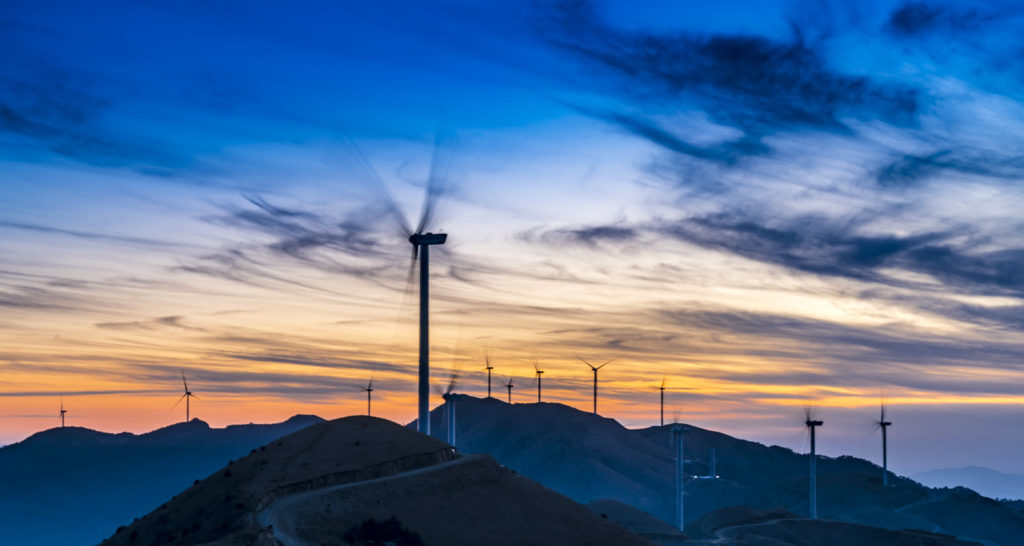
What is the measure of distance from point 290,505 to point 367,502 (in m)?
10.5

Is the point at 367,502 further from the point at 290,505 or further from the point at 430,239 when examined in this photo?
the point at 430,239

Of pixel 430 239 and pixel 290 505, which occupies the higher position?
pixel 430 239

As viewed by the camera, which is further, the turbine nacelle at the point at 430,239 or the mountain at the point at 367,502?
the turbine nacelle at the point at 430,239

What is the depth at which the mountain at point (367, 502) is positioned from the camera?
125 meters

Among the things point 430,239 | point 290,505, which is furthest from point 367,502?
point 430,239

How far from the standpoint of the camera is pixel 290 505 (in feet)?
421

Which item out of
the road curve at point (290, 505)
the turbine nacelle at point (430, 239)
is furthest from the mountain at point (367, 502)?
the turbine nacelle at point (430, 239)

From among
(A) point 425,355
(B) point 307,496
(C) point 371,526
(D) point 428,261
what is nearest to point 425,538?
(C) point 371,526

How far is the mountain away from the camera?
125 metres

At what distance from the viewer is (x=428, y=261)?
6964 inches

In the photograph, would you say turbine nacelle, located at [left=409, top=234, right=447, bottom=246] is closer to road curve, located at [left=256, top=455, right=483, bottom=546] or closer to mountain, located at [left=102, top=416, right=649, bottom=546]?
mountain, located at [left=102, top=416, right=649, bottom=546]

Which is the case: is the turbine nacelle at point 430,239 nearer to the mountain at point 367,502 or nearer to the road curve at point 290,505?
the mountain at point 367,502

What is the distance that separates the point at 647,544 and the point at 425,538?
36.9m

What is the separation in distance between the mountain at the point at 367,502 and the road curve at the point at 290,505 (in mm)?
206
